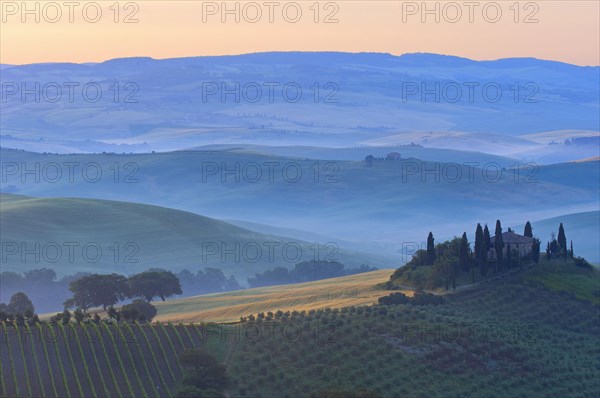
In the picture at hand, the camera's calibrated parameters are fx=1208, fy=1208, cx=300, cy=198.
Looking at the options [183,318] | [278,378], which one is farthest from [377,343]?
[183,318]

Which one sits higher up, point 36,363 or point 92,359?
point 36,363

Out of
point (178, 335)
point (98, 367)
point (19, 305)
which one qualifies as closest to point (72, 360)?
point (98, 367)

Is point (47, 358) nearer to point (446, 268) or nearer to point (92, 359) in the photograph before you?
point (92, 359)

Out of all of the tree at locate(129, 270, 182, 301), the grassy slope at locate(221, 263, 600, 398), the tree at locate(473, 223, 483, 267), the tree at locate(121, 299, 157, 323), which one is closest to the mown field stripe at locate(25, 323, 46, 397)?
the grassy slope at locate(221, 263, 600, 398)

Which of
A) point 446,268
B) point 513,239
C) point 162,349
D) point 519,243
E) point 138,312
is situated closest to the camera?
point 162,349

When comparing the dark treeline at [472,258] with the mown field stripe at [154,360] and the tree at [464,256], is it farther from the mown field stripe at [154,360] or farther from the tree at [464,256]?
the mown field stripe at [154,360]
